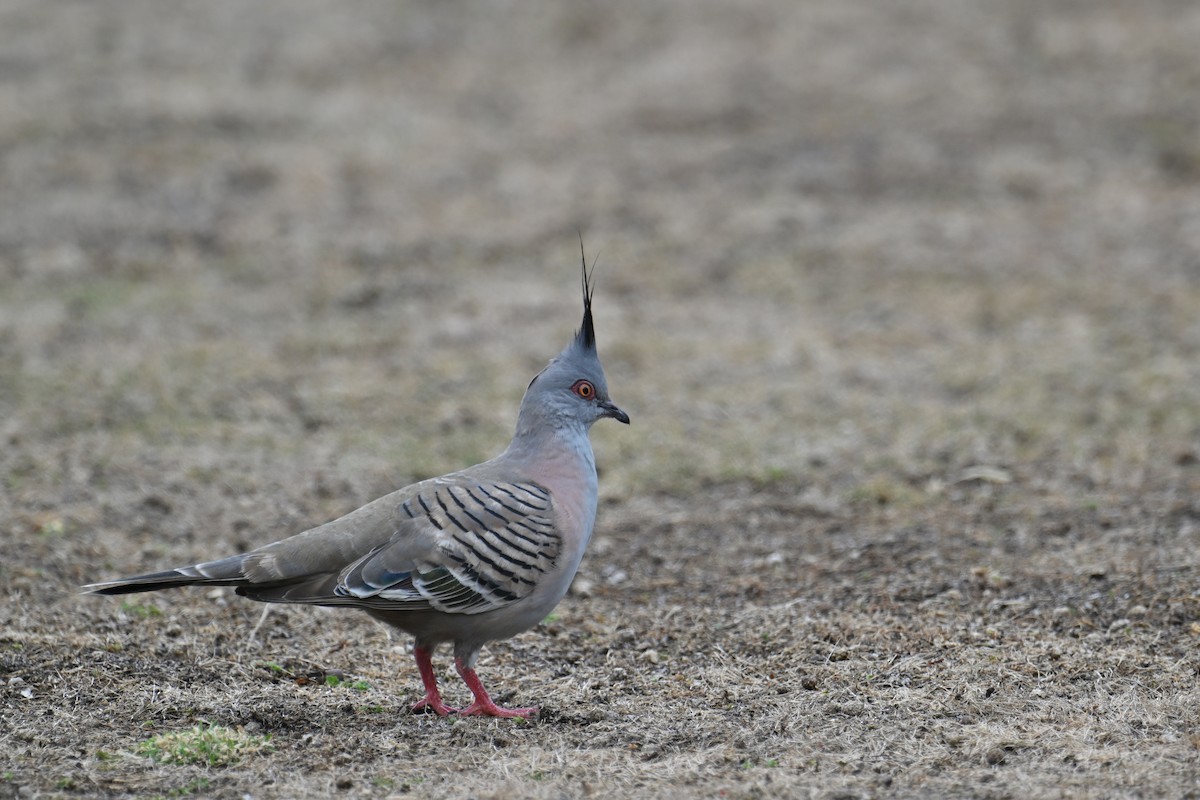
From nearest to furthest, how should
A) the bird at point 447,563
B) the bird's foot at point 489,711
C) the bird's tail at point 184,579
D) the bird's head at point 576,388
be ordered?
the bird's tail at point 184,579 → the bird at point 447,563 → the bird's foot at point 489,711 → the bird's head at point 576,388

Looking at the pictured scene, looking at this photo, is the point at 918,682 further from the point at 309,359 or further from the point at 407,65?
the point at 407,65

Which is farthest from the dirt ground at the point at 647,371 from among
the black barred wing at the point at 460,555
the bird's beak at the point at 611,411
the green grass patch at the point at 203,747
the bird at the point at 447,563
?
the bird's beak at the point at 611,411

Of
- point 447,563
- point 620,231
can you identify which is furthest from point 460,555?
point 620,231

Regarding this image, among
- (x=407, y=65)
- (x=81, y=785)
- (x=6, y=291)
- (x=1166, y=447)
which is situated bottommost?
(x=1166, y=447)

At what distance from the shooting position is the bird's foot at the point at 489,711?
173 inches

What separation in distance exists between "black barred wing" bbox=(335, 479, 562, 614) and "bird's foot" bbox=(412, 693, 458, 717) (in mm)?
370

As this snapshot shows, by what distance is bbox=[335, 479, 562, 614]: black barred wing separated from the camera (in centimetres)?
427

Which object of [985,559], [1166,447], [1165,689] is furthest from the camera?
[1166,447]

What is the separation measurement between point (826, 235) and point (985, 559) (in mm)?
5479

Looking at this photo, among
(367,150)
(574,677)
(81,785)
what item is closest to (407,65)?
(367,150)

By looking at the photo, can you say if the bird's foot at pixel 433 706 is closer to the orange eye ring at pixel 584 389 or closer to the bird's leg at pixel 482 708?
the bird's leg at pixel 482 708

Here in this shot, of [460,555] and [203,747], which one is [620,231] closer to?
[460,555]

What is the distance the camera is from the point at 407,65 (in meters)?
14.0

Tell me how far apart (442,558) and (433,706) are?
1.70 ft
